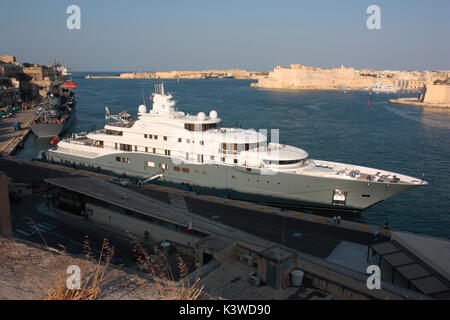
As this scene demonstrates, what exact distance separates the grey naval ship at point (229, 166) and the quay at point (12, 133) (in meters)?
16.9

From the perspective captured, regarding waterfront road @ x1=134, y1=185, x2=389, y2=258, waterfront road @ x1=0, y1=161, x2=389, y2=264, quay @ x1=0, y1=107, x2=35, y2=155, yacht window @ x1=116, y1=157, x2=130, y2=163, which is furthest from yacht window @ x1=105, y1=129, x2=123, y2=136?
quay @ x1=0, y1=107, x2=35, y2=155

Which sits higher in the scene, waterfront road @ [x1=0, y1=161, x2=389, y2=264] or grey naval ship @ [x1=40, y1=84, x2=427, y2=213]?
grey naval ship @ [x1=40, y1=84, x2=427, y2=213]

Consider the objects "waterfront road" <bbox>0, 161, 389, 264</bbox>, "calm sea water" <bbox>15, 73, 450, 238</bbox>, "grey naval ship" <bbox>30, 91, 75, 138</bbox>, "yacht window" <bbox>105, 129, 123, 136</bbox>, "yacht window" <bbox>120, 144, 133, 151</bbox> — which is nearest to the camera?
"waterfront road" <bbox>0, 161, 389, 264</bbox>

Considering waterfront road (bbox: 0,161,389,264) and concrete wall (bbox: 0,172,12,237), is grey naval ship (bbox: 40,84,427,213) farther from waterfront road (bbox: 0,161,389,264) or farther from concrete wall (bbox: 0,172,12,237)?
concrete wall (bbox: 0,172,12,237)

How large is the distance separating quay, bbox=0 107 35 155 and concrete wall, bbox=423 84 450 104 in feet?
372

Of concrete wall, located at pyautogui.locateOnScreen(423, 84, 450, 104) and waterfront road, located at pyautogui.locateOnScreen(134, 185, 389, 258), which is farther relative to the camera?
concrete wall, located at pyautogui.locateOnScreen(423, 84, 450, 104)

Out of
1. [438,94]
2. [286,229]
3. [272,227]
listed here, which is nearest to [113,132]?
[272,227]

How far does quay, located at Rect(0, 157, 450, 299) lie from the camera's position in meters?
9.49

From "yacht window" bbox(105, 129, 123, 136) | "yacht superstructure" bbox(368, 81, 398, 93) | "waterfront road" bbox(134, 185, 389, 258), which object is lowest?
"waterfront road" bbox(134, 185, 389, 258)

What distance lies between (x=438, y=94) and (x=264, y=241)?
393ft

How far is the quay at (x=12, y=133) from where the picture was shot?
44281 millimetres

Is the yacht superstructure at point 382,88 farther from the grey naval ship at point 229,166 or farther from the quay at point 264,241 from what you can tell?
the quay at point 264,241

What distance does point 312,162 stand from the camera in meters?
25.8

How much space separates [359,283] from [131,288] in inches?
235
